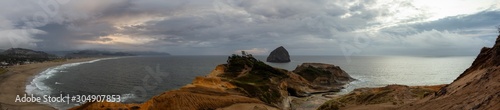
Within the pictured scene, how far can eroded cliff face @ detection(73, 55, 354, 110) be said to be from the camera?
102 feet

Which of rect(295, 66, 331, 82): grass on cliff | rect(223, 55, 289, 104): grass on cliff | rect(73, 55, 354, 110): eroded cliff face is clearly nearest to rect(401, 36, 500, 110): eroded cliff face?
rect(73, 55, 354, 110): eroded cliff face

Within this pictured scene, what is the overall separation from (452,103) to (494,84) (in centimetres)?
224

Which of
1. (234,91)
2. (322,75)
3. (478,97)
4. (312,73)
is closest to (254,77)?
(234,91)

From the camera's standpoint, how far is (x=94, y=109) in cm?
3038

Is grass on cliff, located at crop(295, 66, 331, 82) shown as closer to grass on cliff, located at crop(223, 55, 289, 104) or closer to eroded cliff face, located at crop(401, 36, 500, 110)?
grass on cliff, located at crop(223, 55, 289, 104)

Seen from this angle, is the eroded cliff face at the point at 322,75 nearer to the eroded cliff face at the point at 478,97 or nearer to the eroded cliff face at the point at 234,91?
the eroded cliff face at the point at 234,91

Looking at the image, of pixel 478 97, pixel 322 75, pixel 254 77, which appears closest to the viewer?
pixel 478 97

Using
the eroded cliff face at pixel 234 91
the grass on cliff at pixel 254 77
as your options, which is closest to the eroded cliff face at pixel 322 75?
the eroded cliff face at pixel 234 91

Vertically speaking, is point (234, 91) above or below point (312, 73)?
above

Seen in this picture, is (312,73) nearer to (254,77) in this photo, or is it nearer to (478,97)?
(254,77)

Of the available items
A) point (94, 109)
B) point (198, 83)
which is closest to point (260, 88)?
point (198, 83)

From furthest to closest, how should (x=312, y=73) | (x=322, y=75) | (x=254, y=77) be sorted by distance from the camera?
(x=312, y=73), (x=322, y=75), (x=254, y=77)

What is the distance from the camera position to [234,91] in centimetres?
4041

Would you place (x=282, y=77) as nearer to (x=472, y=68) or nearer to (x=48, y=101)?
(x=472, y=68)
